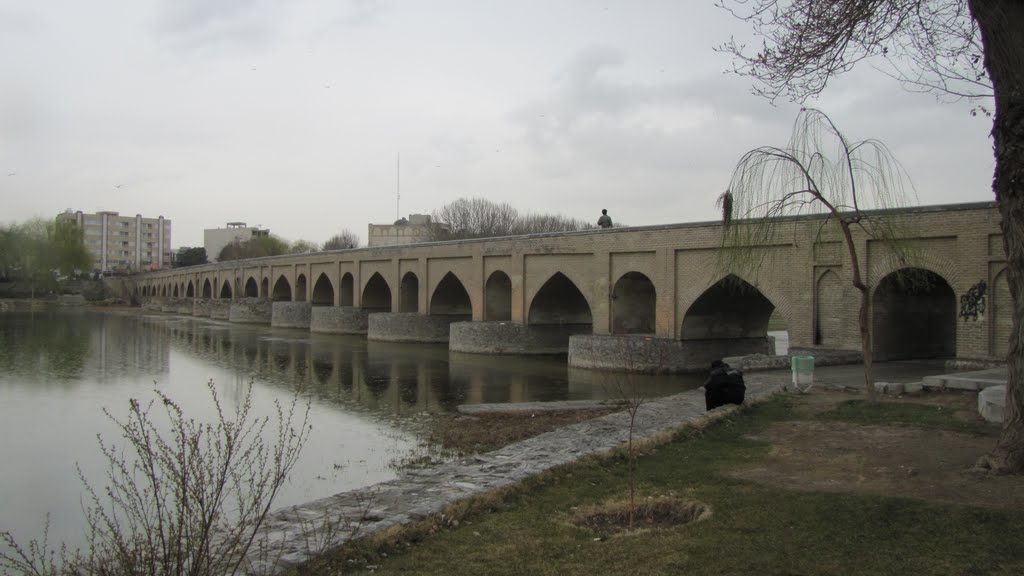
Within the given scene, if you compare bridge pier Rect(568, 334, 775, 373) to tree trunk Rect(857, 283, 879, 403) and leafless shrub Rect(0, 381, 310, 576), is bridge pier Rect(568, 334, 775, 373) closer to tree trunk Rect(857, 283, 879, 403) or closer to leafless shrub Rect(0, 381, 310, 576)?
tree trunk Rect(857, 283, 879, 403)

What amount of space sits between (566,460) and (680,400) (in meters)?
4.72

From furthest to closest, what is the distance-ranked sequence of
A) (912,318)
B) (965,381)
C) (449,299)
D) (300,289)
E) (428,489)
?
(300,289)
(449,299)
(912,318)
(965,381)
(428,489)

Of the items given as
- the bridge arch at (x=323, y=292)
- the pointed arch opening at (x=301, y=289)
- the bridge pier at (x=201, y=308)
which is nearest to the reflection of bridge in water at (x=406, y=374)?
the bridge arch at (x=323, y=292)

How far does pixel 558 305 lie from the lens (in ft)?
79.7

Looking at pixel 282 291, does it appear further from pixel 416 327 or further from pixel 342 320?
pixel 416 327

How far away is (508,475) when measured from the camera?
21.4 feet

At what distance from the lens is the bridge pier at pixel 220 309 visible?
159ft

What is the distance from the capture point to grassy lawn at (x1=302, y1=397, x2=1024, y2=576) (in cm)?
391

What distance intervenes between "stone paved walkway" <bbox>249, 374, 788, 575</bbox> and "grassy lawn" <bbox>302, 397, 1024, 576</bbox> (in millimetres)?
274

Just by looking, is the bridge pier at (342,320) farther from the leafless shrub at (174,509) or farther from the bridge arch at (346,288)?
the leafless shrub at (174,509)

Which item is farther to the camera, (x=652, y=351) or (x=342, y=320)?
(x=342, y=320)

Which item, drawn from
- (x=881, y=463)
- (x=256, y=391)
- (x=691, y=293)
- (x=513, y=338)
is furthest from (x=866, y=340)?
(x=513, y=338)

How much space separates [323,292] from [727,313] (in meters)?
26.6

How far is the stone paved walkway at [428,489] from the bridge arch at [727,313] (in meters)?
8.80
